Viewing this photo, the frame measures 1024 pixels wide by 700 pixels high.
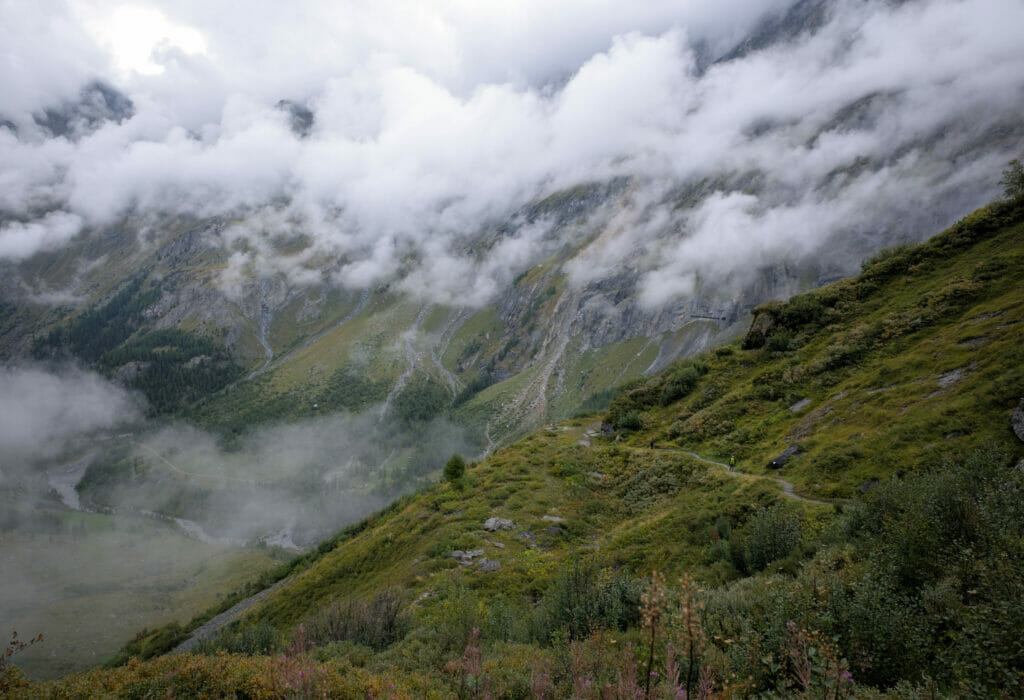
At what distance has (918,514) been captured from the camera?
29.5ft

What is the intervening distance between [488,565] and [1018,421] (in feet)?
68.3

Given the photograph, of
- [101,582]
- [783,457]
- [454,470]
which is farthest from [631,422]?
[101,582]

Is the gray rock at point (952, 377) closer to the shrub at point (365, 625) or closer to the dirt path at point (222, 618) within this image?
the shrub at point (365, 625)

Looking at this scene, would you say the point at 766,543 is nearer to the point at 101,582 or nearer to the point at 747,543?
the point at 747,543

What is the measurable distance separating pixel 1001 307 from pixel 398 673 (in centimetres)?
3336

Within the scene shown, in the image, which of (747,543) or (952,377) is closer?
(747,543)

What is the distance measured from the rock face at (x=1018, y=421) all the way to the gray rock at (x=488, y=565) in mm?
19874

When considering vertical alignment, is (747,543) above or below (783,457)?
below

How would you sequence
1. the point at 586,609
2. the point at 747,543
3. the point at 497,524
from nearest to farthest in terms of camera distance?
1. the point at 586,609
2. the point at 747,543
3. the point at 497,524

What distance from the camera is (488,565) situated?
21.5 meters

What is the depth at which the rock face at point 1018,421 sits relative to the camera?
13617mm

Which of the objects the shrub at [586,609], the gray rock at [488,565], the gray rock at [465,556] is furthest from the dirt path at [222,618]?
the shrub at [586,609]

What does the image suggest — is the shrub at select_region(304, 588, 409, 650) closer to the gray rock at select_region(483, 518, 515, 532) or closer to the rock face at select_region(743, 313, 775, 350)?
the gray rock at select_region(483, 518, 515, 532)

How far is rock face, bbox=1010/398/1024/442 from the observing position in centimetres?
1362
